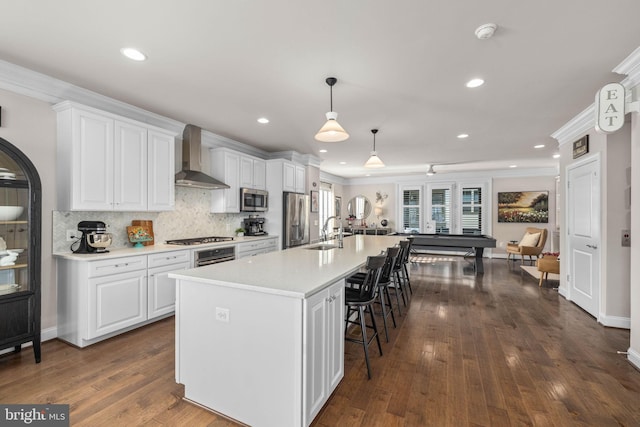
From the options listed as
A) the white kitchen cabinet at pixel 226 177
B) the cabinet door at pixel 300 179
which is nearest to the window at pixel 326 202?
the cabinet door at pixel 300 179

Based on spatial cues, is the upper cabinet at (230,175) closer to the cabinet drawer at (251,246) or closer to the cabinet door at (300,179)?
the cabinet drawer at (251,246)

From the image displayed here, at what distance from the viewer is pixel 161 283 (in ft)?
11.1

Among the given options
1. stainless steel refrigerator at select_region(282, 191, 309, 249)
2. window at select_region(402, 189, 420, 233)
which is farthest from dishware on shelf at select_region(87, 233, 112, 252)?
window at select_region(402, 189, 420, 233)

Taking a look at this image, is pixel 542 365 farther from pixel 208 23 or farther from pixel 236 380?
pixel 208 23

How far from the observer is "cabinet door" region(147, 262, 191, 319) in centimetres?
328

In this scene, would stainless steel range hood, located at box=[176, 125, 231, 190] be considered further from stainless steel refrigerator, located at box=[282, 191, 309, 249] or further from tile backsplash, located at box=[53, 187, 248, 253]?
stainless steel refrigerator, located at box=[282, 191, 309, 249]

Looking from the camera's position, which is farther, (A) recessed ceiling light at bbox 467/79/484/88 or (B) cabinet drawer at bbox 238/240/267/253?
(B) cabinet drawer at bbox 238/240/267/253

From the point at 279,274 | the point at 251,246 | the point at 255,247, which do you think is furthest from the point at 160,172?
the point at 279,274

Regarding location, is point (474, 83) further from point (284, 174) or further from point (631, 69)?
point (284, 174)

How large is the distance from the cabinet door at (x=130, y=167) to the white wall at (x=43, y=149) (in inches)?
18.0

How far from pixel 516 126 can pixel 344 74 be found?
3147mm

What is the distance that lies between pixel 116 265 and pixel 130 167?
3.60 ft

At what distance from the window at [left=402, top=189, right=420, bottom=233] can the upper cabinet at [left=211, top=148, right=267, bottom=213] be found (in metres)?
6.27

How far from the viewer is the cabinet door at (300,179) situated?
607cm
